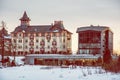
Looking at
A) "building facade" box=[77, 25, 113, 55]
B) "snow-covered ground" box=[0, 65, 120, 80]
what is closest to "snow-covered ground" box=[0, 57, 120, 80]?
"snow-covered ground" box=[0, 65, 120, 80]

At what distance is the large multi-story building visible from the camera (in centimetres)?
4025

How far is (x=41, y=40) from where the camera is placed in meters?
42.7

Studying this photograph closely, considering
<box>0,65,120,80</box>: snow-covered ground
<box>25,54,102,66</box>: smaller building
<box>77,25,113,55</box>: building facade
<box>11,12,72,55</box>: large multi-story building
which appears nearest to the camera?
<box>0,65,120,80</box>: snow-covered ground

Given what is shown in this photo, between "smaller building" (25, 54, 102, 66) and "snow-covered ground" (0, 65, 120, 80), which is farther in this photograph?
"smaller building" (25, 54, 102, 66)

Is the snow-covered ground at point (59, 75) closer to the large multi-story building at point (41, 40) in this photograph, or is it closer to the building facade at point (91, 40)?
the building facade at point (91, 40)

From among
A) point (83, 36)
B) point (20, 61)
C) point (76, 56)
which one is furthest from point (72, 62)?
point (20, 61)

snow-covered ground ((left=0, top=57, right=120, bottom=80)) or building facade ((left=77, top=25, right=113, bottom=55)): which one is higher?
building facade ((left=77, top=25, right=113, bottom=55))

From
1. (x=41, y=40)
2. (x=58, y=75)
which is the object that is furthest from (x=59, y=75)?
(x=41, y=40)

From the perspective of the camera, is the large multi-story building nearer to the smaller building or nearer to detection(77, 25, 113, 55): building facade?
the smaller building

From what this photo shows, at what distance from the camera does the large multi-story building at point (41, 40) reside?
40250 millimetres

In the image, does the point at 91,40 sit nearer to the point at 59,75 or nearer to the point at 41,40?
the point at 41,40

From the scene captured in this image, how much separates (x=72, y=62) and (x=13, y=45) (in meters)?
7.38

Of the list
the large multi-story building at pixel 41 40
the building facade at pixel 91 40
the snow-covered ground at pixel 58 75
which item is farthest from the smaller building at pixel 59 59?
the snow-covered ground at pixel 58 75

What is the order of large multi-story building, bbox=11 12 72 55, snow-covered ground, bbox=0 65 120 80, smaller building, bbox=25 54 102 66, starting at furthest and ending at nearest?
large multi-story building, bbox=11 12 72 55
smaller building, bbox=25 54 102 66
snow-covered ground, bbox=0 65 120 80
